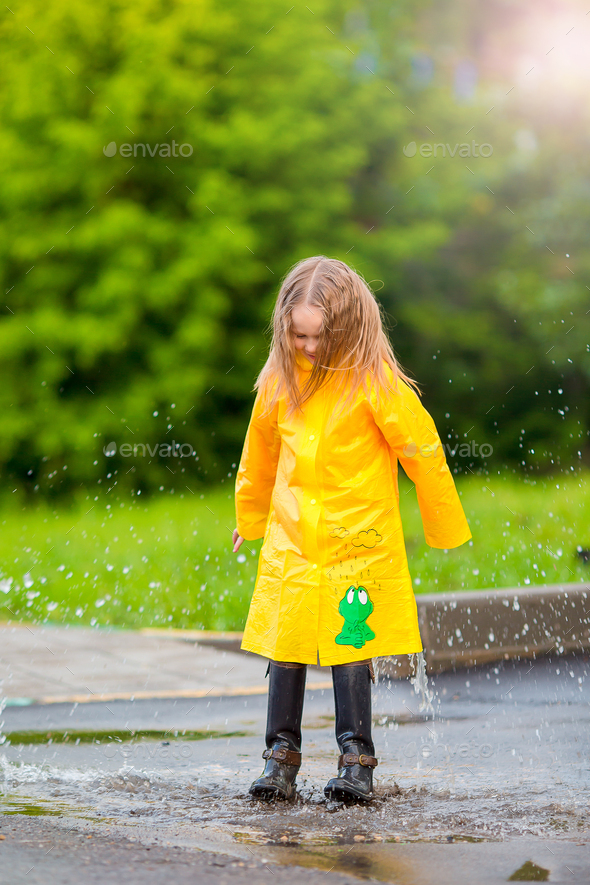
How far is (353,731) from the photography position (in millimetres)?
3348

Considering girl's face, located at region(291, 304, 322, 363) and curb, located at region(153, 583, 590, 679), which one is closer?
girl's face, located at region(291, 304, 322, 363)

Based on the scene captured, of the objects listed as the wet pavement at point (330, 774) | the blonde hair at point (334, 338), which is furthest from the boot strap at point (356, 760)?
the blonde hair at point (334, 338)

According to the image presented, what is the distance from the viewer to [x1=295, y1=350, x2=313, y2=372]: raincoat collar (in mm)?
3469

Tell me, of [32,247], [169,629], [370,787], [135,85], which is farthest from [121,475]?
[370,787]

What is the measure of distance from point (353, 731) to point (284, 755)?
230 millimetres

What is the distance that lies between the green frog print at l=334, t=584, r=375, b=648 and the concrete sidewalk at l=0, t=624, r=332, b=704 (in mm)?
2078

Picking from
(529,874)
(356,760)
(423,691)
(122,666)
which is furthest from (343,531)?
(122,666)

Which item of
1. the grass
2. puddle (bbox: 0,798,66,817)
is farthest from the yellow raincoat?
the grass

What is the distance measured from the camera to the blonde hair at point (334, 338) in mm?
3410

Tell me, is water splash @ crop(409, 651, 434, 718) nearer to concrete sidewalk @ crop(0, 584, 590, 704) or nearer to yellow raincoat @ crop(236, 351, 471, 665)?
concrete sidewalk @ crop(0, 584, 590, 704)

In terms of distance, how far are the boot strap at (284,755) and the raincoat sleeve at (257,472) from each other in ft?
2.43

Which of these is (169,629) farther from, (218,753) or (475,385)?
(475,385)

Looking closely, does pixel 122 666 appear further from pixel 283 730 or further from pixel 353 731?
pixel 353 731

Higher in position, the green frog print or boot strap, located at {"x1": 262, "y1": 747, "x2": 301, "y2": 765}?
the green frog print
